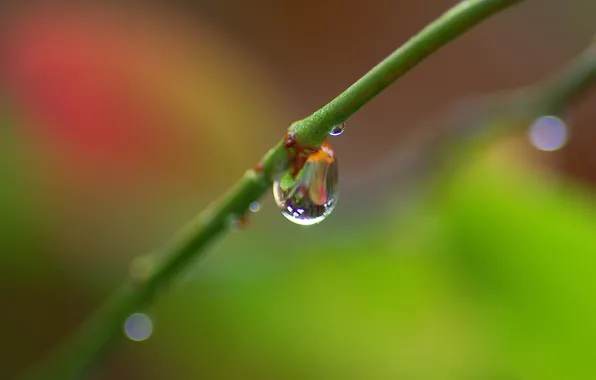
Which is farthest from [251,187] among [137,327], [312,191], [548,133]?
[548,133]

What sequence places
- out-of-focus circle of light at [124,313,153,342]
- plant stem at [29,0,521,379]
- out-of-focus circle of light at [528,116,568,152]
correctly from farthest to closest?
out-of-focus circle of light at [528,116,568,152] → out-of-focus circle of light at [124,313,153,342] → plant stem at [29,0,521,379]

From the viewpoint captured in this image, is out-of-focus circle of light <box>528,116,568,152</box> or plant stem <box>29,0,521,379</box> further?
out-of-focus circle of light <box>528,116,568,152</box>

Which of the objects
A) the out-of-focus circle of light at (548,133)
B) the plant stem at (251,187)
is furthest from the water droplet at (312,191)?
the out-of-focus circle of light at (548,133)

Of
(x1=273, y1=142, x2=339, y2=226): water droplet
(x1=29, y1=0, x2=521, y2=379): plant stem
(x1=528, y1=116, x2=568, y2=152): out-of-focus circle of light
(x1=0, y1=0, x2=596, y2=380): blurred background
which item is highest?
(x1=528, y1=116, x2=568, y2=152): out-of-focus circle of light

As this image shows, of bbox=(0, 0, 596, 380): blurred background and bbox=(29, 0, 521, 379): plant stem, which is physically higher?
bbox=(0, 0, 596, 380): blurred background

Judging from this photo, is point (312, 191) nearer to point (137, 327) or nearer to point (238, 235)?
point (137, 327)

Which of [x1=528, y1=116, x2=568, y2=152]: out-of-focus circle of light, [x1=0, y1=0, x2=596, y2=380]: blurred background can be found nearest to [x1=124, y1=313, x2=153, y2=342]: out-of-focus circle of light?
[x1=0, y1=0, x2=596, y2=380]: blurred background

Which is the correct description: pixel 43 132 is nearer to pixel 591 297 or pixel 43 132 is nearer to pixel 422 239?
pixel 422 239

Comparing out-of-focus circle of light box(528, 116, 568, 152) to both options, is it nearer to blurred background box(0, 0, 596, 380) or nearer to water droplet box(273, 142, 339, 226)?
blurred background box(0, 0, 596, 380)
